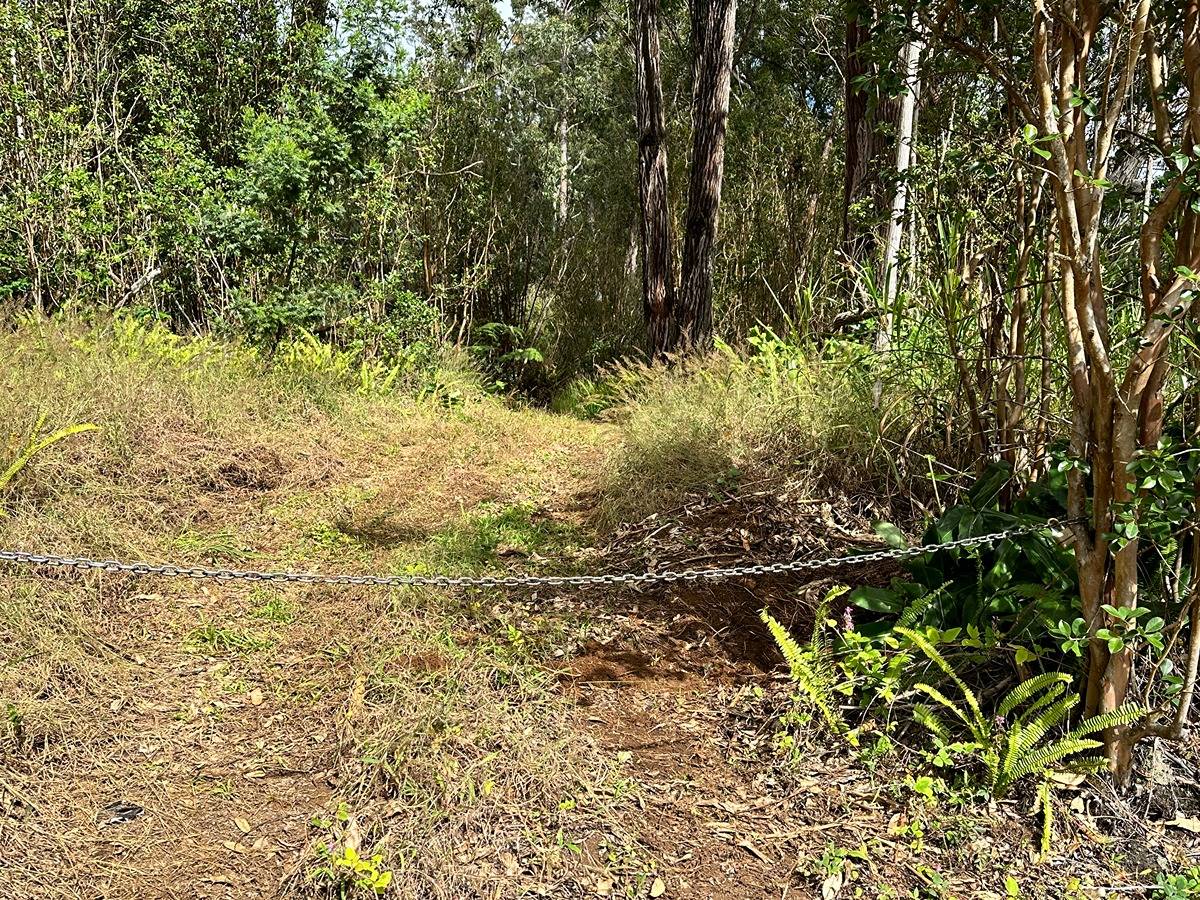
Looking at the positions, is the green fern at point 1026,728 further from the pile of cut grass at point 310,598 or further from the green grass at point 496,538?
the green grass at point 496,538

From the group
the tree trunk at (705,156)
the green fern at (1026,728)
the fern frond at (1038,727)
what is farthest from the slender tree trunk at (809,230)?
the fern frond at (1038,727)

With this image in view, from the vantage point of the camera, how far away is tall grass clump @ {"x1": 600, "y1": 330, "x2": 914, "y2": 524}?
162 inches

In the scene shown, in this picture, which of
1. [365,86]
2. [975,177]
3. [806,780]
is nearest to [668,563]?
[806,780]

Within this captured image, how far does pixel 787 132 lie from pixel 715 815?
10456mm

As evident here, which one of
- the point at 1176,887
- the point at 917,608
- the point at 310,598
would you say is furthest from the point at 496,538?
the point at 1176,887

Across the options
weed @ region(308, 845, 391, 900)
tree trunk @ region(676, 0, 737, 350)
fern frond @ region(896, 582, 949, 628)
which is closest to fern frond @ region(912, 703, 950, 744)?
fern frond @ region(896, 582, 949, 628)

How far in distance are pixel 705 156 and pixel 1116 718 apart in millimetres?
6574

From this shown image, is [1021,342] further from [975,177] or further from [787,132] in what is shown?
[787,132]

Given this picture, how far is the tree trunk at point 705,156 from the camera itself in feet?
25.4

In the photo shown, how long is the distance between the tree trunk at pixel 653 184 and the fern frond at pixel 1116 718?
656cm

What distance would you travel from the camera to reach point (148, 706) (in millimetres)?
2994

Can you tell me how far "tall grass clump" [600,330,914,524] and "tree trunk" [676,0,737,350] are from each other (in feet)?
7.99

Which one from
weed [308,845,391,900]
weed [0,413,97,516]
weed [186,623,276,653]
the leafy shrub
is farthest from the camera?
weed [0,413,97,516]

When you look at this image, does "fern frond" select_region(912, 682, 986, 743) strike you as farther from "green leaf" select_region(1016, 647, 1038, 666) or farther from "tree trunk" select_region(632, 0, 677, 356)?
"tree trunk" select_region(632, 0, 677, 356)
